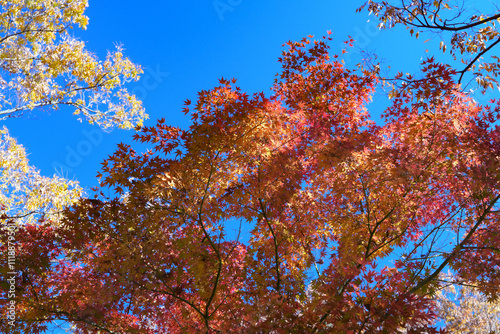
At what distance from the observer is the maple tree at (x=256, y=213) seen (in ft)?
17.3

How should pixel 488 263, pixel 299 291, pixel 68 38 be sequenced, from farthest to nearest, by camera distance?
pixel 68 38
pixel 299 291
pixel 488 263

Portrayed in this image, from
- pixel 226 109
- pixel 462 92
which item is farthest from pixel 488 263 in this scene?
pixel 226 109

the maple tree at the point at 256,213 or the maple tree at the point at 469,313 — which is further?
the maple tree at the point at 469,313

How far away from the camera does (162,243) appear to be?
5.50 metres

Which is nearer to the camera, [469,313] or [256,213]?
[256,213]

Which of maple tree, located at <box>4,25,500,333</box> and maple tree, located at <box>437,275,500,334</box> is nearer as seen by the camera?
maple tree, located at <box>4,25,500,333</box>

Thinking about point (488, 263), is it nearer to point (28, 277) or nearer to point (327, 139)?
point (327, 139)

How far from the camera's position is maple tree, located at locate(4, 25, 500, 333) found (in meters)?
5.28

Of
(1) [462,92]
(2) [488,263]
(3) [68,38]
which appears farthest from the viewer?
(3) [68,38]

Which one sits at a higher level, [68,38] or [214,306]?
[68,38]

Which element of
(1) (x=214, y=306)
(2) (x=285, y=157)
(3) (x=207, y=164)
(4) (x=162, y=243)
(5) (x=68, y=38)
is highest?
(5) (x=68, y=38)

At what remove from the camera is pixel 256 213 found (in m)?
5.99

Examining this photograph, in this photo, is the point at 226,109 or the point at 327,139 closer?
the point at 226,109

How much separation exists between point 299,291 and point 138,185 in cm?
309
